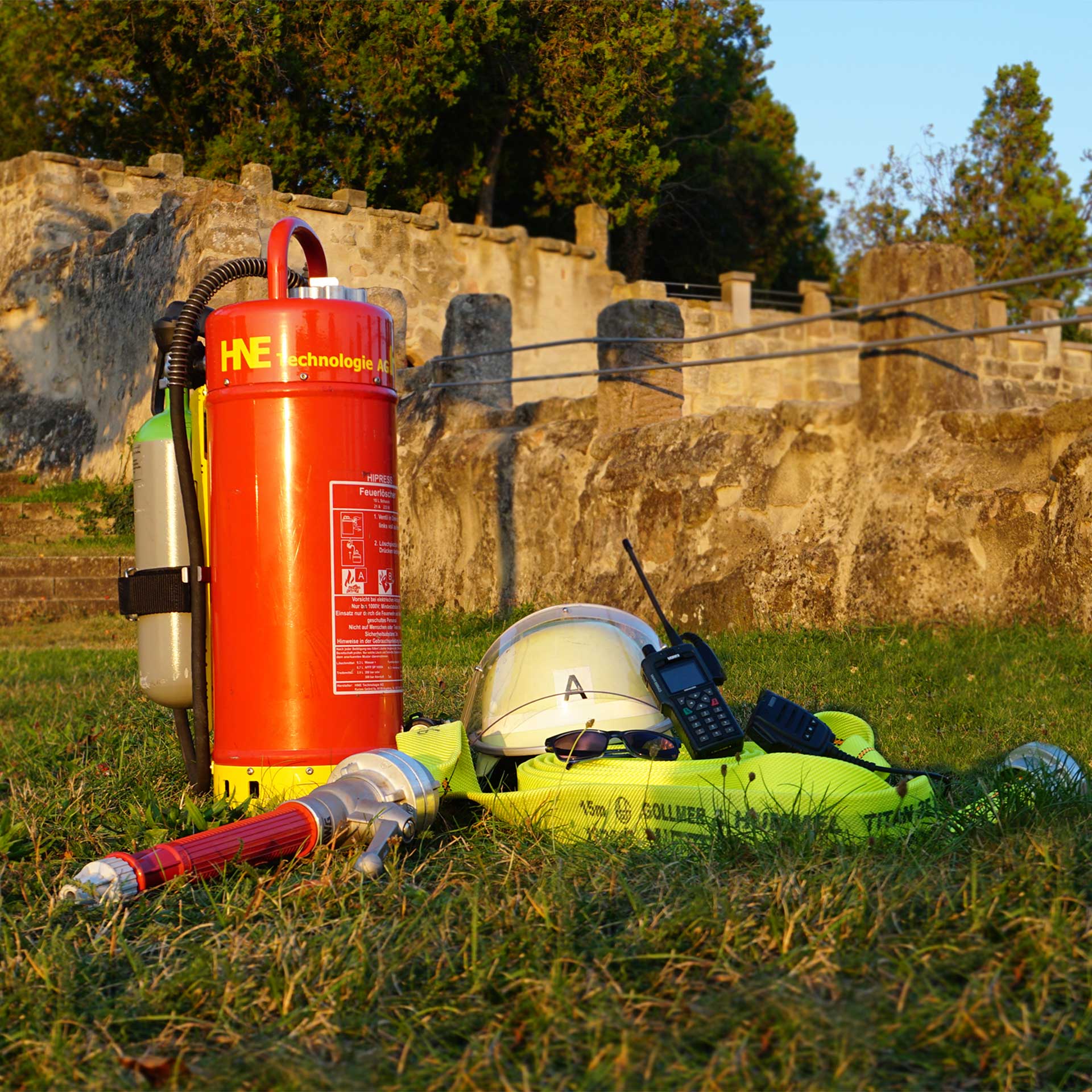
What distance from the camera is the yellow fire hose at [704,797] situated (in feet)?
9.60

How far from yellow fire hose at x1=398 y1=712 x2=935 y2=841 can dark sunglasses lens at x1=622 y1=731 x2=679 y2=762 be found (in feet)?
0.23

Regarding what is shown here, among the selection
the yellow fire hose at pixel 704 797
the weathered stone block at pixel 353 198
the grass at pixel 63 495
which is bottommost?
the yellow fire hose at pixel 704 797

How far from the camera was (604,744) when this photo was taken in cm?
324

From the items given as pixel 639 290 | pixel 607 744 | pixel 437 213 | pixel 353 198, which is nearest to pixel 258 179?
pixel 353 198

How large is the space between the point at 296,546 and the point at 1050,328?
1167 centimetres

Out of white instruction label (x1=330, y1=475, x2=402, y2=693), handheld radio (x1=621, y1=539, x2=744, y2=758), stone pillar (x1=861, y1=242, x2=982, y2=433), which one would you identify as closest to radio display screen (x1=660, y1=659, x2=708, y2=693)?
handheld radio (x1=621, y1=539, x2=744, y2=758)

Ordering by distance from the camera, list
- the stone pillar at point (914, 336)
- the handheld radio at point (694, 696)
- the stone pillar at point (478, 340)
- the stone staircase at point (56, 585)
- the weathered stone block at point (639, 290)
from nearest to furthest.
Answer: the handheld radio at point (694, 696) → the stone pillar at point (914, 336) → the stone pillar at point (478, 340) → the stone staircase at point (56, 585) → the weathered stone block at point (639, 290)

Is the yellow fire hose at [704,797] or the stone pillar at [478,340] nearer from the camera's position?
the yellow fire hose at [704,797]

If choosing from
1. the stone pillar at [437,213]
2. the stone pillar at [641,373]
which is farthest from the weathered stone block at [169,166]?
A: the stone pillar at [641,373]

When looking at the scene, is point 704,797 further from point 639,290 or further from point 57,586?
point 639,290

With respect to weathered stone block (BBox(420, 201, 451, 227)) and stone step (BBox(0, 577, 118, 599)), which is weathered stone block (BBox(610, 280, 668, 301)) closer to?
weathered stone block (BBox(420, 201, 451, 227))

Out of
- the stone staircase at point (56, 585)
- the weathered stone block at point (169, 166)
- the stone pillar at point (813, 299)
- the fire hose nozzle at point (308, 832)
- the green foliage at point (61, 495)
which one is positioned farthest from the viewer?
the stone pillar at point (813, 299)

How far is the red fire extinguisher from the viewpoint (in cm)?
358

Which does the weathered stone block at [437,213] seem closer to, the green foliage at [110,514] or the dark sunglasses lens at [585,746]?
the green foliage at [110,514]
